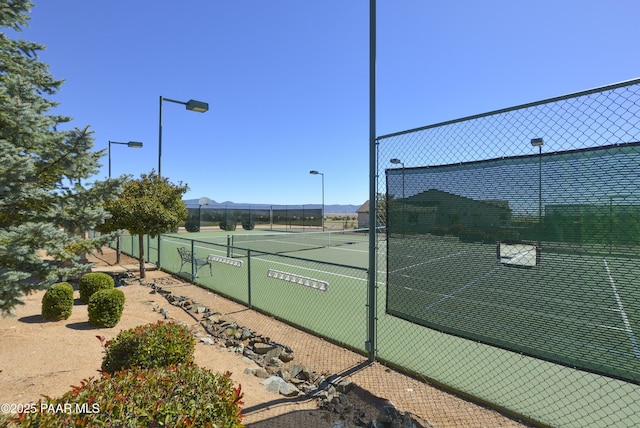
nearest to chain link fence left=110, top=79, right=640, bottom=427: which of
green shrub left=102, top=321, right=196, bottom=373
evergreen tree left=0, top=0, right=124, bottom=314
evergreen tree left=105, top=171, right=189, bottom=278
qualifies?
green shrub left=102, top=321, right=196, bottom=373

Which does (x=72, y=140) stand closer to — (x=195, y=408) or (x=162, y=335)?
(x=162, y=335)

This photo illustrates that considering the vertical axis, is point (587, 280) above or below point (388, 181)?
Answer: below

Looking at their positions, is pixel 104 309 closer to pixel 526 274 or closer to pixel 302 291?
pixel 302 291

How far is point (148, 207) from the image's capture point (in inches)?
392

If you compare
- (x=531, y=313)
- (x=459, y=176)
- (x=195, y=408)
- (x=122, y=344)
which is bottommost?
(x=122, y=344)

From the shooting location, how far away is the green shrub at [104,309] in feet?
19.4

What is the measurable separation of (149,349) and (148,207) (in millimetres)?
7655

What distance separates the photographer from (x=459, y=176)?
11.1ft

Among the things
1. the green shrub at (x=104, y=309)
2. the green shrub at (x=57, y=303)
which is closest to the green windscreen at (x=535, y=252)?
the green shrub at (x=104, y=309)

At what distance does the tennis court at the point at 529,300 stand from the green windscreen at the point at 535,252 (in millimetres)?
11

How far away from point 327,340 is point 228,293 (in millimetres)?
4207

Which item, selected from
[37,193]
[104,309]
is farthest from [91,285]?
[37,193]

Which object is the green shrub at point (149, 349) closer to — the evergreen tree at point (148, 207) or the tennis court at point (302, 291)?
the tennis court at point (302, 291)

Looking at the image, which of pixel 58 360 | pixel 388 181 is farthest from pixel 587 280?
pixel 58 360
